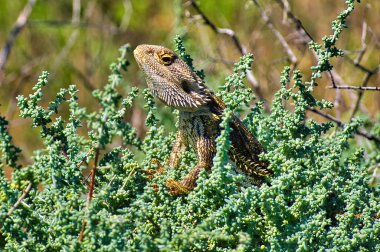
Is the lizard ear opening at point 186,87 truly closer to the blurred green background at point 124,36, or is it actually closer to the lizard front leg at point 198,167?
the lizard front leg at point 198,167

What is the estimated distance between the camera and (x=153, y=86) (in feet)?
10.7

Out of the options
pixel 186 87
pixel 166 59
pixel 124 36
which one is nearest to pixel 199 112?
pixel 186 87

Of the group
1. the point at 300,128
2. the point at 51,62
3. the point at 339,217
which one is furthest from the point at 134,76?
the point at 339,217

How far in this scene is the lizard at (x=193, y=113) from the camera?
313 cm

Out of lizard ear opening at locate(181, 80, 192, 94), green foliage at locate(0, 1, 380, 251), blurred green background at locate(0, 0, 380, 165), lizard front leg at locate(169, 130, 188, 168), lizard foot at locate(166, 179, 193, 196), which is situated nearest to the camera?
green foliage at locate(0, 1, 380, 251)

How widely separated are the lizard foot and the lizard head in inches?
23.7

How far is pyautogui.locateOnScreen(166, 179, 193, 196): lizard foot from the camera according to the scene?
8.75ft

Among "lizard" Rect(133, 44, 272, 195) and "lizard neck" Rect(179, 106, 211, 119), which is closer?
"lizard" Rect(133, 44, 272, 195)

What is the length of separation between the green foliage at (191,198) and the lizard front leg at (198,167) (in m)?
0.08

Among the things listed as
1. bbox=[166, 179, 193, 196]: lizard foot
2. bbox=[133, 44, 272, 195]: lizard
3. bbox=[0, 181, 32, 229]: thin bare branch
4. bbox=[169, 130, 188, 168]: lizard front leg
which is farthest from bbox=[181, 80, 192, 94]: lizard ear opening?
bbox=[0, 181, 32, 229]: thin bare branch

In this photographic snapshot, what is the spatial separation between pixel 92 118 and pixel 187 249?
1.73 ft

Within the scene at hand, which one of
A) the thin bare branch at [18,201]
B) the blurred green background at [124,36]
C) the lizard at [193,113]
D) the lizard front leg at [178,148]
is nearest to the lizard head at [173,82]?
the lizard at [193,113]

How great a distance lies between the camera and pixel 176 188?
270cm

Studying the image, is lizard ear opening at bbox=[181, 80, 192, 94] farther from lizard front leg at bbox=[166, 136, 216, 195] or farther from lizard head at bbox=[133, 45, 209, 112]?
lizard front leg at bbox=[166, 136, 216, 195]
